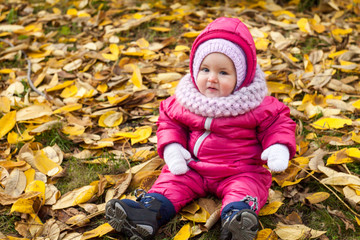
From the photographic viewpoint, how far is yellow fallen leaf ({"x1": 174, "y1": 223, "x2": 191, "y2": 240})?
1.90 metres

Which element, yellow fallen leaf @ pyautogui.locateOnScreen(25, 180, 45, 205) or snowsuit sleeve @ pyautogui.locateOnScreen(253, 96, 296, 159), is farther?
yellow fallen leaf @ pyautogui.locateOnScreen(25, 180, 45, 205)

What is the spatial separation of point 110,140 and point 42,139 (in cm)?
46

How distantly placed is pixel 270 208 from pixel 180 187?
0.47 m

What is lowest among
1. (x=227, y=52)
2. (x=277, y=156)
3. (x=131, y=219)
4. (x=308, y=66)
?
(x=308, y=66)

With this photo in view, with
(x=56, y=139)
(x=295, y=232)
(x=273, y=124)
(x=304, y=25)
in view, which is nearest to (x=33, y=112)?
(x=56, y=139)

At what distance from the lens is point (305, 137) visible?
260 centimetres

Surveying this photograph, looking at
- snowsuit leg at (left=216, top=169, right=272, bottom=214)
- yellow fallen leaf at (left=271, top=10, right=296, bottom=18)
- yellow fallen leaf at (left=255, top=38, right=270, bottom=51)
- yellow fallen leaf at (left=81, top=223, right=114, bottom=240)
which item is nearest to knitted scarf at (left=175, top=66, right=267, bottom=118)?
snowsuit leg at (left=216, top=169, right=272, bottom=214)

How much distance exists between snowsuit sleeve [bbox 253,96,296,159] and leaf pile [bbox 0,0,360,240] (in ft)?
1.14

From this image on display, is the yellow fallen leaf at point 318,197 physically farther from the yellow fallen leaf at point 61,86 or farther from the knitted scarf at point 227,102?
the yellow fallen leaf at point 61,86

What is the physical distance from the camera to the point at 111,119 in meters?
2.86

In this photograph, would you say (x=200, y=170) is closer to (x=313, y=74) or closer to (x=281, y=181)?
(x=281, y=181)

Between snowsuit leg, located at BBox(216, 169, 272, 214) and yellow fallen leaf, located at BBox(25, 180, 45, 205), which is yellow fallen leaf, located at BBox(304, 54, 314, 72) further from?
yellow fallen leaf, located at BBox(25, 180, 45, 205)

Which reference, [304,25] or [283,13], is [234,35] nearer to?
[304,25]

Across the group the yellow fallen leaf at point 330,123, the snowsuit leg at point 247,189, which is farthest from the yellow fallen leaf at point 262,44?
the snowsuit leg at point 247,189
